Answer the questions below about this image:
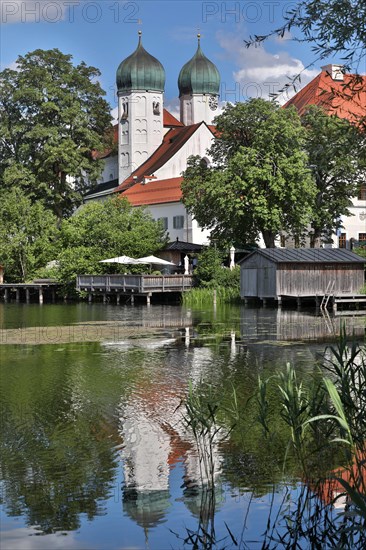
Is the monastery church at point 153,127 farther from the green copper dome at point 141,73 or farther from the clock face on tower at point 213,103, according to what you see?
the clock face on tower at point 213,103

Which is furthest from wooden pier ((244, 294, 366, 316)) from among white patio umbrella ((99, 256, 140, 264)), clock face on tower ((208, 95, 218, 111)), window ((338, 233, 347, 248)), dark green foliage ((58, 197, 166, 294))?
window ((338, 233, 347, 248))

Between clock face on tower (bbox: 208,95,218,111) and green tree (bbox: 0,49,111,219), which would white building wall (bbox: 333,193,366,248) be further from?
green tree (bbox: 0,49,111,219)

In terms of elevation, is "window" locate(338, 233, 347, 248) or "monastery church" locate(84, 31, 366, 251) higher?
"monastery church" locate(84, 31, 366, 251)

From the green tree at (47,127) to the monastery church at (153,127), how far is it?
675 cm

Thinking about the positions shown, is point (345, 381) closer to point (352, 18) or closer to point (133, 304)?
point (352, 18)

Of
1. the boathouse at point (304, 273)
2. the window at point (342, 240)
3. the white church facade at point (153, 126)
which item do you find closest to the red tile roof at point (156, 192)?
the white church facade at point (153, 126)

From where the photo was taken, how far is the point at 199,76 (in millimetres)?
85062

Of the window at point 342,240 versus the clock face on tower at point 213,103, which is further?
the window at point 342,240

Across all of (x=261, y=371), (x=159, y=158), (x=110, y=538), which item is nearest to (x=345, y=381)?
(x=110, y=538)

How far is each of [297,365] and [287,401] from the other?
10.3m

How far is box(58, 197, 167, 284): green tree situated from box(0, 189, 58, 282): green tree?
320 cm

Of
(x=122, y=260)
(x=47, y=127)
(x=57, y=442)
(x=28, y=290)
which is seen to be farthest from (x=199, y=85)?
(x=57, y=442)

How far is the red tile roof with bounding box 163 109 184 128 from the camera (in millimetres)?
85506

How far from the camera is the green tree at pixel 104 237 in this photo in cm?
5397
